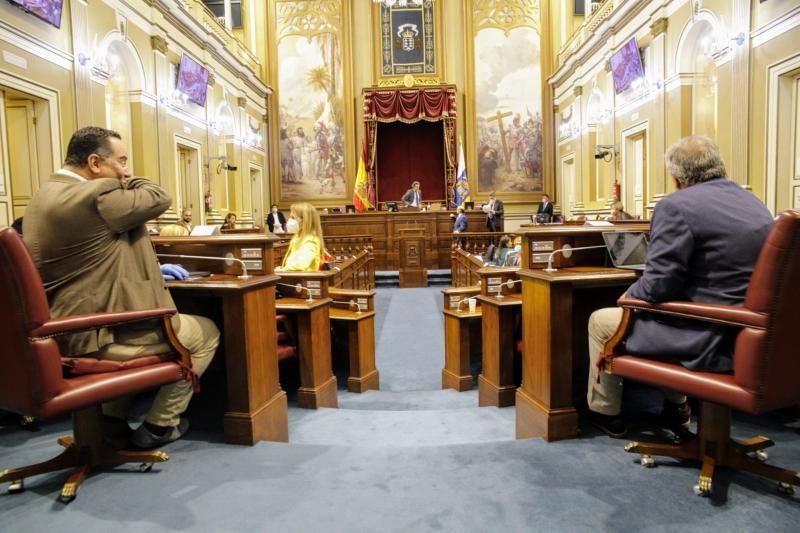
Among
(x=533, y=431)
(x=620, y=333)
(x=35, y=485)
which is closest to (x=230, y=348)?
(x=35, y=485)

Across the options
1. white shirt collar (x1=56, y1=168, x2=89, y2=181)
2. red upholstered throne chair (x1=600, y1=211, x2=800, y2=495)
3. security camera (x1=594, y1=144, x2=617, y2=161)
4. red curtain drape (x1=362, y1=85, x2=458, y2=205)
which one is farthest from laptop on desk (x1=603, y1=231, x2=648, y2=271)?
red curtain drape (x1=362, y1=85, x2=458, y2=205)

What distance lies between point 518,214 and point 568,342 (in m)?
12.9

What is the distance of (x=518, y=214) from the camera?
15008 millimetres

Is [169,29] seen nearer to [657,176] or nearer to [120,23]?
[120,23]

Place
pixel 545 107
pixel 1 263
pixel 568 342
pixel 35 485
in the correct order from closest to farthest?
1. pixel 1 263
2. pixel 35 485
3. pixel 568 342
4. pixel 545 107

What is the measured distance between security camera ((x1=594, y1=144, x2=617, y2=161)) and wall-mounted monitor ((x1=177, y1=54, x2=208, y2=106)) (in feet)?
26.3

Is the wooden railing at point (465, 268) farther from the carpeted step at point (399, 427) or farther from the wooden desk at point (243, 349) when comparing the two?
the wooden desk at point (243, 349)

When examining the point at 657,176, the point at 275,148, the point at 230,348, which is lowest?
the point at 230,348

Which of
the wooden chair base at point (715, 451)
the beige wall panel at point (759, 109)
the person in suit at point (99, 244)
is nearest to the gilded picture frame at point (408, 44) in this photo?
the beige wall panel at point (759, 109)

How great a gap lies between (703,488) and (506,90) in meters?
14.3

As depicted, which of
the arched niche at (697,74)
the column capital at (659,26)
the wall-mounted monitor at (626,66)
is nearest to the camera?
the arched niche at (697,74)

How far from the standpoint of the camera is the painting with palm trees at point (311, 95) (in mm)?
14961

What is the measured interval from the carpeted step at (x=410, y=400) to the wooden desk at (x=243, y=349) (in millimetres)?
1529

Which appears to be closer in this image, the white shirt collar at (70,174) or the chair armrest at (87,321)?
the chair armrest at (87,321)
